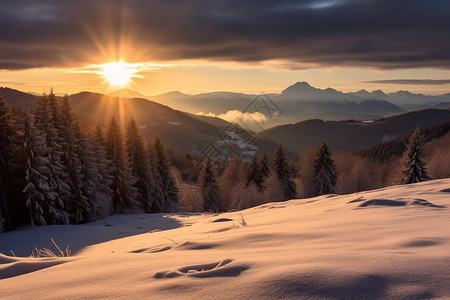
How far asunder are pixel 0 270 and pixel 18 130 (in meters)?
27.3

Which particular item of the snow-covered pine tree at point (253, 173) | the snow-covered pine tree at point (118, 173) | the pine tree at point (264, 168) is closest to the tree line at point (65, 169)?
the snow-covered pine tree at point (118, 173)

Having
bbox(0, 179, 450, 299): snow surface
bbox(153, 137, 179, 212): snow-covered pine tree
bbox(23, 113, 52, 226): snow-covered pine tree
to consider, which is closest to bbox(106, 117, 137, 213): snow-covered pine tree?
bbox(153, 137, 179, 212): snow-covered pine tree

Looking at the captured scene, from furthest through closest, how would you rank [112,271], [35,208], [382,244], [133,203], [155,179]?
[155,179], [133,203], [35,208], [382,244], [112,271]

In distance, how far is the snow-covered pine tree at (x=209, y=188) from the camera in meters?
45.6

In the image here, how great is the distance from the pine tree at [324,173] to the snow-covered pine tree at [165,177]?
20215 mm

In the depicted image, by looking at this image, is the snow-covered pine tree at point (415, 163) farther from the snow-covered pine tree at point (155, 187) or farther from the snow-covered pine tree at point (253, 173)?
the snow-covered pine tree at point (155, 187)

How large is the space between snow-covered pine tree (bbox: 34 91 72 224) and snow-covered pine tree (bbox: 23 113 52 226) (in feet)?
1.05

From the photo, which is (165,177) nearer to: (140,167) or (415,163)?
(140,167)

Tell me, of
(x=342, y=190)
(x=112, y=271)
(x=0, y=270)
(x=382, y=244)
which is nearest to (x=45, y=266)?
(x=0, y=270)

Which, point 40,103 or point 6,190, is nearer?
point 6,190

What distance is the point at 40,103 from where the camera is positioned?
87.7 ft

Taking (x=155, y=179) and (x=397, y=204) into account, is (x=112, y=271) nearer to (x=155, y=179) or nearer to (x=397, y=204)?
(x=397, y=204)

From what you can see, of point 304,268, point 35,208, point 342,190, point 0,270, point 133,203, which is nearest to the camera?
point 304,268

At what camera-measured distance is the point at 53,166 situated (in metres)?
25.2
